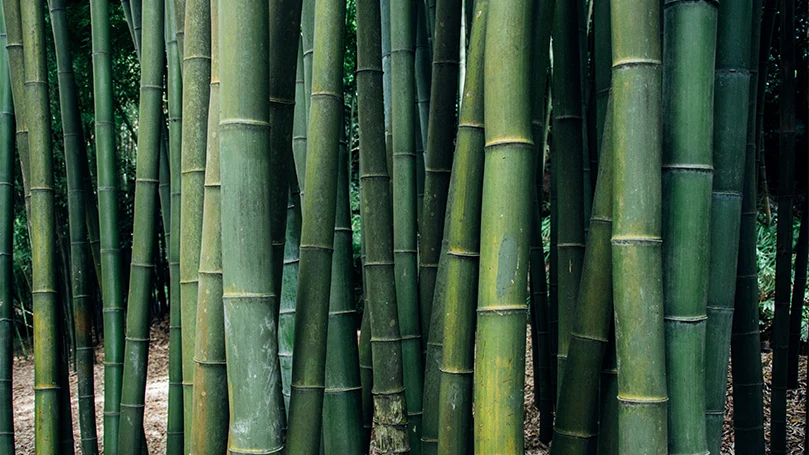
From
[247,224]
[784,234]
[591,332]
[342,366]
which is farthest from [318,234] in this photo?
[784,234]

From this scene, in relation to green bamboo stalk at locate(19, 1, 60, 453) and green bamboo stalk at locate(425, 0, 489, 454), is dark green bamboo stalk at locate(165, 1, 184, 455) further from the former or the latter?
green bamboo stalk at locate(425, 0, 489, 454)

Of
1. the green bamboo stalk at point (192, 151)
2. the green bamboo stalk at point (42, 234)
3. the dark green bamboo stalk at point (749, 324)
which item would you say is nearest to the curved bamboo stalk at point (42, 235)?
the green bamboo stalk at point (42, 234)

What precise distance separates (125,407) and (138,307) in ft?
0.91

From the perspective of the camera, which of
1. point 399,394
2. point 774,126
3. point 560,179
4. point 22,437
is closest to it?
point 560,179

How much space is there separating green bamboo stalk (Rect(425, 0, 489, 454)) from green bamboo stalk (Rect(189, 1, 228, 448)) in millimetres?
375

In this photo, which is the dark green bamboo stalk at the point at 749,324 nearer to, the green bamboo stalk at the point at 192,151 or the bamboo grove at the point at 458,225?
the bamboo grove at the point at 458,225

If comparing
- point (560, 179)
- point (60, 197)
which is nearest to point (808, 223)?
point (560, 179)

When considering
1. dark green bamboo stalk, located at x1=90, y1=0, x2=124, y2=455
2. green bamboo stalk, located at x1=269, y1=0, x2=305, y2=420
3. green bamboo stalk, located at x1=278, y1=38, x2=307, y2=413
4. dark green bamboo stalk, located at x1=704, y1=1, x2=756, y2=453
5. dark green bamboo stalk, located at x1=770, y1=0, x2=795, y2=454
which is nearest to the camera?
dark green bamboo stalk, located at x1=704, y1=1, x2=756, y2=453

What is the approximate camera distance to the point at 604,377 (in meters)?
1.31

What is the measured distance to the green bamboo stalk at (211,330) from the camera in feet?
4.04

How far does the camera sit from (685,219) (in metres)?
1.11

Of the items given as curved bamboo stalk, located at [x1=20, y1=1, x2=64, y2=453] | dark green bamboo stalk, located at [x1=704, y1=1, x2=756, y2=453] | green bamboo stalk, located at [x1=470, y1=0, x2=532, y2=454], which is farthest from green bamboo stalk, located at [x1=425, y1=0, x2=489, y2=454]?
curved bamboo stalk, located at [x1=20, y1=1, x2=64, y2=453]

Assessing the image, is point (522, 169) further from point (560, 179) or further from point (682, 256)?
point (560, 179)

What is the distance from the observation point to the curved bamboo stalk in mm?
2035
